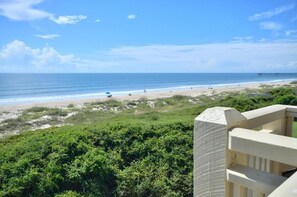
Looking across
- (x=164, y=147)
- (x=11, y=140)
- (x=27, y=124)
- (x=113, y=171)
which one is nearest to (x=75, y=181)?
(x=113, y=171)

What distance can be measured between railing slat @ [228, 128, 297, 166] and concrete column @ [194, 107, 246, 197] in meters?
0.06

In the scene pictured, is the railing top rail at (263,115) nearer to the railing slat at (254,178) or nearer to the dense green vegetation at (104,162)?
the railing slat at (254,178)

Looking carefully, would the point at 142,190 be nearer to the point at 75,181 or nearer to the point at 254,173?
the point at 75,181

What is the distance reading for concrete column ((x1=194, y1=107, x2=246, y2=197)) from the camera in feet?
5.36

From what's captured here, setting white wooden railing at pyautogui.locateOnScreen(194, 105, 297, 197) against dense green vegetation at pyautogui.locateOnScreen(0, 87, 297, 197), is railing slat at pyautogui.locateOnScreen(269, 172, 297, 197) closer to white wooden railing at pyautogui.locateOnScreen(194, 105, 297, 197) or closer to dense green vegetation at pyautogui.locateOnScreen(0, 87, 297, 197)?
white wooden railing at pyautogui.locateOnScreen(194, 105, 297, 197)

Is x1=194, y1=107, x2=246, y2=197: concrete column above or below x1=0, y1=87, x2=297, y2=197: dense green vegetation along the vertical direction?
above

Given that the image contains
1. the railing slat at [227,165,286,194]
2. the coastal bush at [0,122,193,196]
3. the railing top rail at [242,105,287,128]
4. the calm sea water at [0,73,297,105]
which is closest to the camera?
the railing slat at [227,165,286,194]

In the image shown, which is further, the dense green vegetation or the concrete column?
the dense green vegetation

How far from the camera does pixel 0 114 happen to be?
25.8 meters

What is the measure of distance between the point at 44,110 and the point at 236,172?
2750cm

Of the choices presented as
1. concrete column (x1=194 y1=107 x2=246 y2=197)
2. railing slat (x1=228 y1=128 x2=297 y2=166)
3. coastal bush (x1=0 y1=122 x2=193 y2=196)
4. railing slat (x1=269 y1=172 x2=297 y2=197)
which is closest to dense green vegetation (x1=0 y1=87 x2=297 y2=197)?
coastal bush (x1=0 y1=122 x2=193 y2=196)

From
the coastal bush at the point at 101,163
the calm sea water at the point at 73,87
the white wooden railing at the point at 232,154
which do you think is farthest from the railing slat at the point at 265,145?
the calm sea water at the point at 73,87

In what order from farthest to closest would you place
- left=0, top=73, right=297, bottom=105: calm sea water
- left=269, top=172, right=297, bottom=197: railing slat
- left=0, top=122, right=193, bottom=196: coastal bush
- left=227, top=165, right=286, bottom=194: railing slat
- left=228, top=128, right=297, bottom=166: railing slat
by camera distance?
1. left=0, top=73, right=297, bottom=105: calm sea water
2. left=0, top=122, right=193, bottom=196: coastal bush
3. left=227, top=165, right=286, bottom=194: railing slat
4. left=228, top=128, right=297, bottom=166: railing slat
5. left=269, top=172, right=297, bottom=197: railing slat

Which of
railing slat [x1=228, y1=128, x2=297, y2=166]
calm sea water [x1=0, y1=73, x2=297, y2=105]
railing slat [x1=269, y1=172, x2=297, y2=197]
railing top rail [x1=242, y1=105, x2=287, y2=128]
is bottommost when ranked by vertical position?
calm sea water [x1=0, y1=73, x2=297, y2=105]
